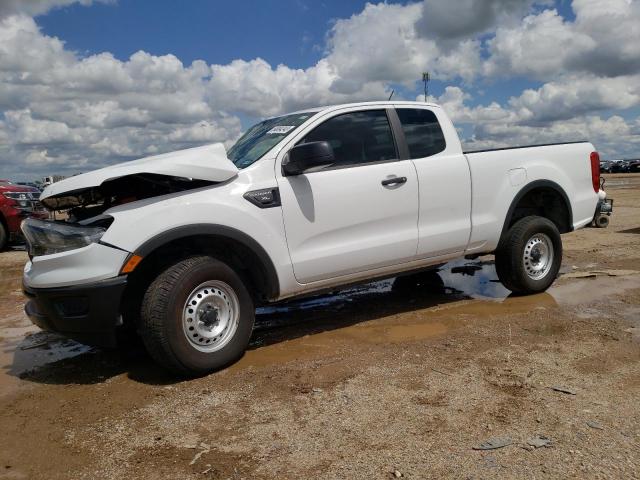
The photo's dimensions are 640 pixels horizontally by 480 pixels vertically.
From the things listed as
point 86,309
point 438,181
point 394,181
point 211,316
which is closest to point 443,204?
point 438,181

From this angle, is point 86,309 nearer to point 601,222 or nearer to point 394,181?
point 394,181

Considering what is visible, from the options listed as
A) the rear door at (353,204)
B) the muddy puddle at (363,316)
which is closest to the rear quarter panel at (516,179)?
the muddy puddle at (363,316)

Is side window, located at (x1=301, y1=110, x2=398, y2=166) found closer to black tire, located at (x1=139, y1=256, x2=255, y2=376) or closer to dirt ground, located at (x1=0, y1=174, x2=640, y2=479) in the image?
black tire, located at (x1=139, y1=256, x2=255, y2=376)

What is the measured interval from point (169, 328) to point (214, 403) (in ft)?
1.93

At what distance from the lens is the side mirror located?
407 cm

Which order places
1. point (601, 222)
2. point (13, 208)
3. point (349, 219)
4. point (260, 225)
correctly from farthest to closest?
point (601, 222) < point (13, 208) < point (349, 219) < point (260, 225)

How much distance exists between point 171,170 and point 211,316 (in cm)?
107

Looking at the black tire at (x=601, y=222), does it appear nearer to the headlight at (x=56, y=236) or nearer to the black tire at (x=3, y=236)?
the headlight at (x=56, y=236)

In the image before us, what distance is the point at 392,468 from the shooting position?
104 inches

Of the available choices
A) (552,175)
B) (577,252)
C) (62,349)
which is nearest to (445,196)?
(552,175)

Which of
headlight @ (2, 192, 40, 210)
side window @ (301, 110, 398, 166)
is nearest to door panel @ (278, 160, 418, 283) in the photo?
side window @ (301, 110, 398, 166)

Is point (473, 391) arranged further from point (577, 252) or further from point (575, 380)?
point (577, 252)

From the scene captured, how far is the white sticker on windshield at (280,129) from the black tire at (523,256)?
2.54m

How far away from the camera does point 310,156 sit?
408 cm
